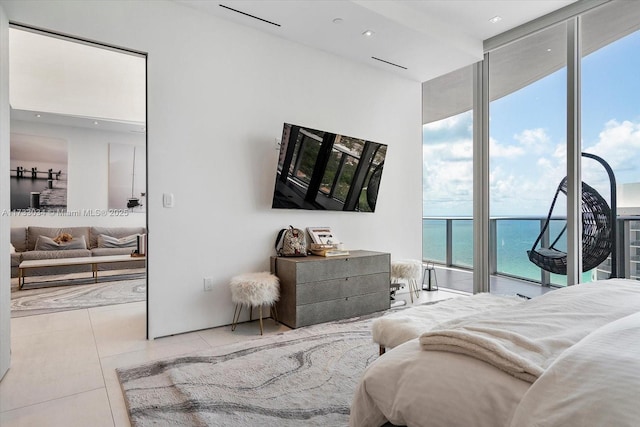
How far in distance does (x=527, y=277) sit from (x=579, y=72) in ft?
7.52

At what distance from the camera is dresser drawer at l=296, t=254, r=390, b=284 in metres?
3.17

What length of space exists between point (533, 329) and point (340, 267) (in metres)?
2.34

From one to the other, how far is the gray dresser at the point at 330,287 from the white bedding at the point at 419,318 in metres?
1.13

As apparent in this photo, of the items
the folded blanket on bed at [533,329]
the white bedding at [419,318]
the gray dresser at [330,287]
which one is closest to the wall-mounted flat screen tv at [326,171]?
the gray dresser at [330,287]

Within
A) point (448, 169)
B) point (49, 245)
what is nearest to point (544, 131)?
point (448, 169)

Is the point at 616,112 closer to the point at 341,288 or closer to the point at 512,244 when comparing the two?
the point at 512,244

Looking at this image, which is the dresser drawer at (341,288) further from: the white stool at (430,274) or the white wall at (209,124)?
the white stool at (430,274)

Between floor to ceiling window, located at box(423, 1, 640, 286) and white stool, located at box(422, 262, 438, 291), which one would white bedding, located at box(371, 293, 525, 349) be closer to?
floor to ceiling window, located at box(423, 1, 640, 286)

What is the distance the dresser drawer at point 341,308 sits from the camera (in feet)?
10.4

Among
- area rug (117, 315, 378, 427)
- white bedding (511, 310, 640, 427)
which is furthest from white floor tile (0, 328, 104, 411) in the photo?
white bedding (511, 310, 640, 427)

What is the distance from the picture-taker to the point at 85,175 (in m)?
6.37

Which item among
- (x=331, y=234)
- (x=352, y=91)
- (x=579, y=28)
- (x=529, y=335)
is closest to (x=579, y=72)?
(x=579, y=28)

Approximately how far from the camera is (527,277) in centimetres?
421

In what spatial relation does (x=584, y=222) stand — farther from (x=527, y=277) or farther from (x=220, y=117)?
(x=220, y=117)
